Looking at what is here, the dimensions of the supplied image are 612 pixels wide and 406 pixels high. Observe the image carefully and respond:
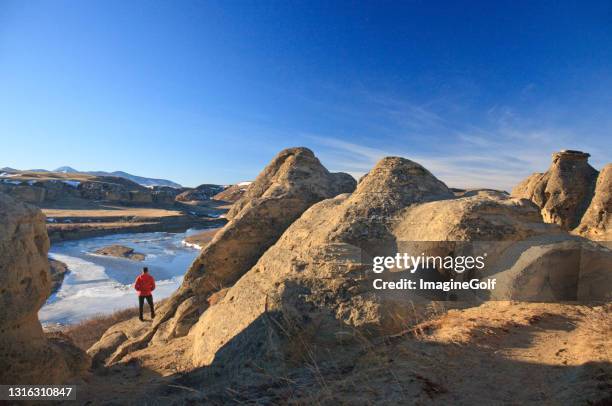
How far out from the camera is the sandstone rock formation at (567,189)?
15.7 meters

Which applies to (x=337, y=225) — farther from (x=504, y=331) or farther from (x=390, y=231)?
(x=504, y=331)

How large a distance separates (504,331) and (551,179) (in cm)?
1511

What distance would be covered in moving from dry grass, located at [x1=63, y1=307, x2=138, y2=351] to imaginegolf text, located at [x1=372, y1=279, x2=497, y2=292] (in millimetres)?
9194

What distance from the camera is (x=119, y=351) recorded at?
7.93 metres

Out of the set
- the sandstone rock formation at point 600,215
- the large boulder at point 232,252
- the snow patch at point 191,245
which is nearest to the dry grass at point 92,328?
the large boulder at point 232,252

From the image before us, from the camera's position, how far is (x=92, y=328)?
1209 cm

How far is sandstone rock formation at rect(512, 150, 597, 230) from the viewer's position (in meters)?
15.7

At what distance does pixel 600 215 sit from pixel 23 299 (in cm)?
1646

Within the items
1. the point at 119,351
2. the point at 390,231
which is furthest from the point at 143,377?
the point at 390,231

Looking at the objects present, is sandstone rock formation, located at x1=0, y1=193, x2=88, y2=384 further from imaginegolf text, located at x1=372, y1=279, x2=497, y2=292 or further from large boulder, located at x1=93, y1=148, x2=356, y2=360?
imaginegolf text, located at x1=372, y1=279, x2=497, y2=292

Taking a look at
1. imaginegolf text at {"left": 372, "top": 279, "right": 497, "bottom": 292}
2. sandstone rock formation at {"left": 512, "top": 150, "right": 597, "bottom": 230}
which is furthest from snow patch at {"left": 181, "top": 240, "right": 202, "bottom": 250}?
imaginegolf text at {"left": 372, "top": 279, "right": 497, "bottom": 292}

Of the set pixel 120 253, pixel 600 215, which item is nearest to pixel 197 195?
pixel 120 253

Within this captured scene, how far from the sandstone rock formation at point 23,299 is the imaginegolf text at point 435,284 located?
13.6 ft

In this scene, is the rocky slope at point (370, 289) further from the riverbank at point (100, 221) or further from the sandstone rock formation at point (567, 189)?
the riverbank at point (100, 221)
